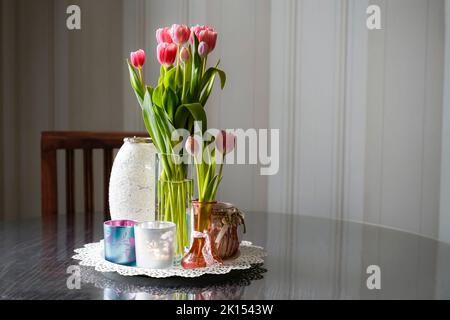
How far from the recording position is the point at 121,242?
0.98 meters

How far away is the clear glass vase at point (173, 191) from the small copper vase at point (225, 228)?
5 centimetres

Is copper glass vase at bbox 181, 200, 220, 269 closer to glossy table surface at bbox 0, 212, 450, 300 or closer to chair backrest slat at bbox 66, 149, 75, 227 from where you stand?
glossy table surface at bbox 0, 212, 450, 300

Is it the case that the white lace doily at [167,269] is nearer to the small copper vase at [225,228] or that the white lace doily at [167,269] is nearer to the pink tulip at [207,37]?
the small copper vase at [225,228]

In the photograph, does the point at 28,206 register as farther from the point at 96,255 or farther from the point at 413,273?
the point at 413,273

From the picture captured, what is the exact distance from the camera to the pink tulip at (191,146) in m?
0.96

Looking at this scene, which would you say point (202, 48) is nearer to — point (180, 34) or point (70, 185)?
point (180, 34)

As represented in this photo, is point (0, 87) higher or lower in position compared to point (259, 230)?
higher

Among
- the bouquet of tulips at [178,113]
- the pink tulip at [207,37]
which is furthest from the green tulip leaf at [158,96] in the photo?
the pink tulip at [207,37]

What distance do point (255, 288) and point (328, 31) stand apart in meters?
1.49

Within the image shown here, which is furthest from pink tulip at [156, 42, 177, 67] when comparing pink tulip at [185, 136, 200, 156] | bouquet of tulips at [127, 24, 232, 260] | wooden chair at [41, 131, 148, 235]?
wooden chair at [41, 131, 148, 235]

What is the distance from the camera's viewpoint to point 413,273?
985 mm

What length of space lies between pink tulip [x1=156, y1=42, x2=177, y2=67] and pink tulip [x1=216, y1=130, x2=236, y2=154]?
0.55 ft

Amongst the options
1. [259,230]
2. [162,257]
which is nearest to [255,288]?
[162,257]

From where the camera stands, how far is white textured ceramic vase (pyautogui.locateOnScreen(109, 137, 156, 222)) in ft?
3.53
